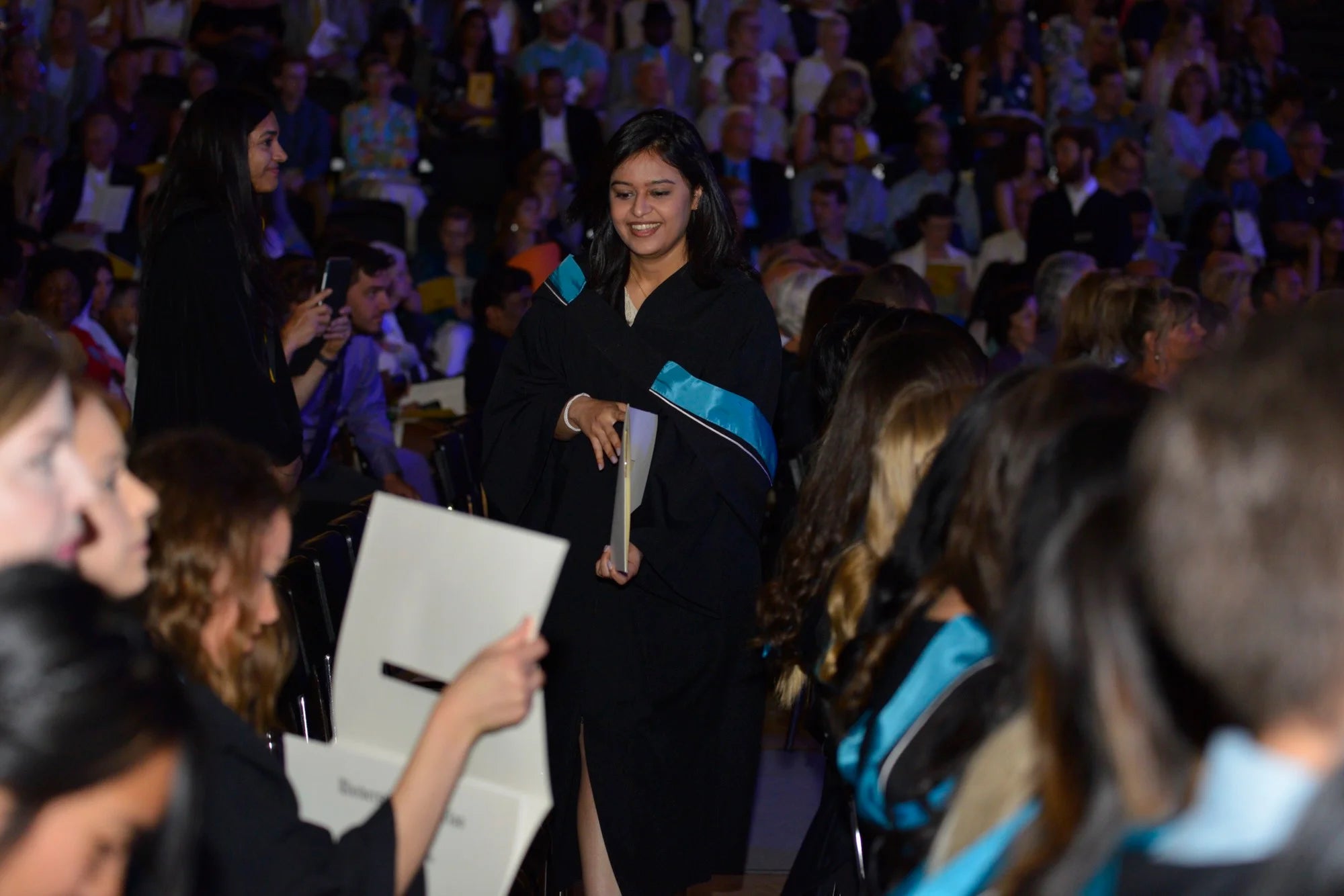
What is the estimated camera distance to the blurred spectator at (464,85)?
32.8 ft

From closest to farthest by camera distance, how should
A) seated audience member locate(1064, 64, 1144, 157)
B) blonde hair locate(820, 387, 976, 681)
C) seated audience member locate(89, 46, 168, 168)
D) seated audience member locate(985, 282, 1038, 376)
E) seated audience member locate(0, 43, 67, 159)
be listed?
blonde hair locate(820, 387, 976, 681), seated audience member locate(985, 282, 1038, 376), seated audience member locate(0, 43, 67, 159), seated audience member locate(89, 46, 168, 168), seated audience member locate(1064, 64, 1144, 157)

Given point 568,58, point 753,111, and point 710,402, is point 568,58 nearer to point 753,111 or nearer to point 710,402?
point 753,111

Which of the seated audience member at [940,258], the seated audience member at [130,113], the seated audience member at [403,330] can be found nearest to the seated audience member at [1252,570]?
the seated audience member at [403,330]

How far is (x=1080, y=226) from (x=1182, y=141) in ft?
7.09

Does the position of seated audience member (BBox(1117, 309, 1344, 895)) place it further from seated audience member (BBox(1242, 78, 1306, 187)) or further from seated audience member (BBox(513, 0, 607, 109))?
seated audience member (BBox(1242, 78, 1306, 187))

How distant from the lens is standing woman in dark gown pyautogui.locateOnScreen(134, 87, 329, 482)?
3.97 meters

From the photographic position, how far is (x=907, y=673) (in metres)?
1.93

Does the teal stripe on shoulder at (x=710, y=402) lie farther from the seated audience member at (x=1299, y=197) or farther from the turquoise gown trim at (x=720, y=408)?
the seated audience member at (x=1299, y=197)

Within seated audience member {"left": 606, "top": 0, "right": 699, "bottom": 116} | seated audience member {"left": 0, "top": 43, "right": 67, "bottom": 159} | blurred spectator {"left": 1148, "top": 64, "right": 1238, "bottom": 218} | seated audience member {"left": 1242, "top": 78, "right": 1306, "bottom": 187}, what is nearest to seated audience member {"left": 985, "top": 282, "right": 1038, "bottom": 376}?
seated audience member {"left": 606, "top": 0, "right": 699, "bottom": 116}

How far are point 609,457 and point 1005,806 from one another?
2077mm

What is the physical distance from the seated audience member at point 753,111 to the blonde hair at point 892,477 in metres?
7.60

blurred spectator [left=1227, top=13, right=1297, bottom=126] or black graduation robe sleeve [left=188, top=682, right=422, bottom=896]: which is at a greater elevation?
blurred spectator [left=1227, top=13, right=1297, bottom=126]

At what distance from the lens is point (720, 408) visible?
Result: 3.54 m

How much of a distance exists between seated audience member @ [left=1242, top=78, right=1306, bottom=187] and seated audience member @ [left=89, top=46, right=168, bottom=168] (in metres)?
7.31
